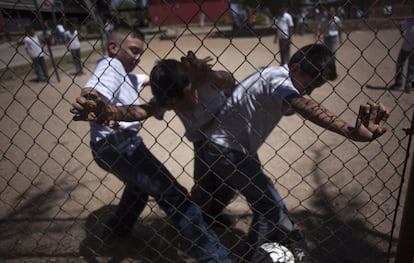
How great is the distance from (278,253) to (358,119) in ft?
3.18

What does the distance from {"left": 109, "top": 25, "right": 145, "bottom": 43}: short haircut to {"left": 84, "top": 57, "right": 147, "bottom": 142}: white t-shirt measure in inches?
9.2

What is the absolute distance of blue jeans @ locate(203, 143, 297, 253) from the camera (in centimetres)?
191

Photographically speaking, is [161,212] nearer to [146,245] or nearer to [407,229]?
[146,245]

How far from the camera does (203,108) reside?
1.90 m

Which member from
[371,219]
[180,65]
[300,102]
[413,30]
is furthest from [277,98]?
[413,30]

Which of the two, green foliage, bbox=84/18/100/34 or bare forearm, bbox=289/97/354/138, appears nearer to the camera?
bare forearm, bbox=289/97/354/138

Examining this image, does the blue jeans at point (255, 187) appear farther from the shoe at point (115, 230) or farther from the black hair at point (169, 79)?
the shoe at point (115, 230)

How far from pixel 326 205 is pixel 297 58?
1561mm

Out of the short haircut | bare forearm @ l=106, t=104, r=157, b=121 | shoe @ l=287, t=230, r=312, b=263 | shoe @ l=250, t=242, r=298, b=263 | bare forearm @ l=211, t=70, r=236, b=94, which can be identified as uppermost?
the short haircut

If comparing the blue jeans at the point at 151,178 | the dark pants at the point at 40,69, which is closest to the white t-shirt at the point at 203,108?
the blue jeans at the point at 151,178

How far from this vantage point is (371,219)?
99.3 inches

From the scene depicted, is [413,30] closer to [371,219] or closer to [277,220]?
[371,219]

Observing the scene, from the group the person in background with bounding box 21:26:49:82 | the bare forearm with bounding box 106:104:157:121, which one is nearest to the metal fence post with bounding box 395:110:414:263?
the bare forearm with bounding box 106:104:157:121

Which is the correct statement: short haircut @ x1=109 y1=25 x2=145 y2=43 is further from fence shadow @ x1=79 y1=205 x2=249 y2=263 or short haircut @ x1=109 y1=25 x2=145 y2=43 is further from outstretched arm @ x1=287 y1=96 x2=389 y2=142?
fence shadow @ x1=79 y1=205 x2=249 y2=263
